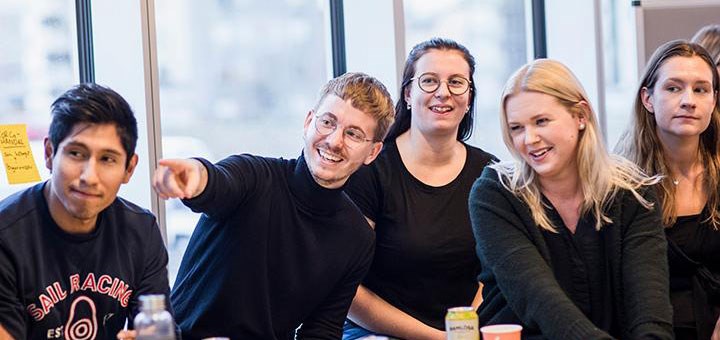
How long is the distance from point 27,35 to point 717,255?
2487 mm

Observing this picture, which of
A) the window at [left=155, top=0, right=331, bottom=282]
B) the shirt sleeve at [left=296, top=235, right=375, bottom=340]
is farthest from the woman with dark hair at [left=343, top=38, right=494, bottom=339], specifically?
the window at [left=155, top=0, right=331, bottom=282]

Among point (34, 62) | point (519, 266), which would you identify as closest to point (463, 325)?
point (519, 266)

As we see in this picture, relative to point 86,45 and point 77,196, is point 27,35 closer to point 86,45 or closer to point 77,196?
point 86,45

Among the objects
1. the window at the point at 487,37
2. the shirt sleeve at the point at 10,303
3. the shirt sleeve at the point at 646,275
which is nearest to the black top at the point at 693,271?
the shirt sleeve at the point at 646,275

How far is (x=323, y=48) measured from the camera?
442 cm

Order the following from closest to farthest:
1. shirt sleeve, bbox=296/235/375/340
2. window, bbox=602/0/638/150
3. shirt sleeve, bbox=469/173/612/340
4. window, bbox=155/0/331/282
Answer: shirt sleeve, bbox=469/173/612/340 < shirt sleeve, bbox=296/235/375/340 < window, bbox=155/0/331/282 < window, bbox=602/0/638/150

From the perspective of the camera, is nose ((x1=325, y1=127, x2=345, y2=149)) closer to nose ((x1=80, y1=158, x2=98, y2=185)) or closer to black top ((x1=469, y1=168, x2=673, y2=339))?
black top ((x1=469, y1=168, x2=673, y2=339))

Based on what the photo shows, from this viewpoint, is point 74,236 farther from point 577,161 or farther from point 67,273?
point 577,161

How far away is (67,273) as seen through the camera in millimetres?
2244

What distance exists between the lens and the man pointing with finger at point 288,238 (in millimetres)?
2570

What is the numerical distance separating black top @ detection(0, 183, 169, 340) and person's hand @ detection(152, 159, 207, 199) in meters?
0.19

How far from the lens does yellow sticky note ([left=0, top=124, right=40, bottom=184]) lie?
3.04 metres

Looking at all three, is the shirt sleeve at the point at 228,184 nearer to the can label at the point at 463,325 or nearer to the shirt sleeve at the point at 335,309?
the shirt sleeve at the point at 335,309

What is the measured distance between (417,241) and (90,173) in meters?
1.08
